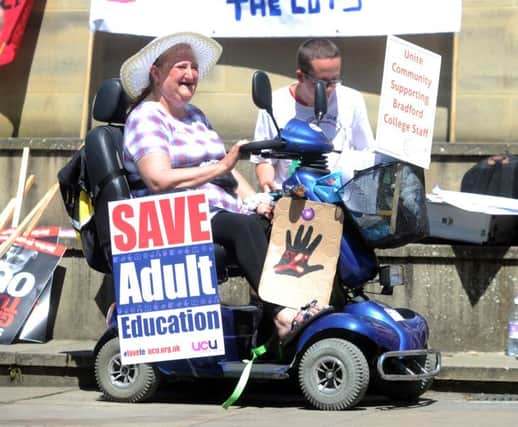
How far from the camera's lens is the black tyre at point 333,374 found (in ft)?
21.6

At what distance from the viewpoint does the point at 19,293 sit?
8.59 metres

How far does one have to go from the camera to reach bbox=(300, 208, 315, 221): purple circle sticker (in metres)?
6.82

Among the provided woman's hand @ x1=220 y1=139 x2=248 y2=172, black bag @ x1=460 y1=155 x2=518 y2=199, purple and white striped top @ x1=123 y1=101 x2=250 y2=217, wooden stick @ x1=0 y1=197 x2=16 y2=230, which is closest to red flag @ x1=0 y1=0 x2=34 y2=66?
wooden stick @ x1=0 y1=197 x2=16 y2=230

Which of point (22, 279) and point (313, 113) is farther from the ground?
point (313, 113)

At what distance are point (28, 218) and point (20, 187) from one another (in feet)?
1.91

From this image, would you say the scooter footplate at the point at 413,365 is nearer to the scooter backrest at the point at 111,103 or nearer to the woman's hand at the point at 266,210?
the woman's hand at the point at 266,210

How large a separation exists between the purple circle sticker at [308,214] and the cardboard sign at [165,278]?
0.46m

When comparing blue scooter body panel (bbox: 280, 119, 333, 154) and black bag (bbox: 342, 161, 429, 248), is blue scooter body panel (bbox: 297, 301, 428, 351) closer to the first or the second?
black bag (bbox: 342, 161, 429, 248)

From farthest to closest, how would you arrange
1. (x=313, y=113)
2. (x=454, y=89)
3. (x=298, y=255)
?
(x=454, y=89) < (x=313, y=113) < (x=298, y=255)

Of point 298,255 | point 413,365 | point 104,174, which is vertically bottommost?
point 413,365

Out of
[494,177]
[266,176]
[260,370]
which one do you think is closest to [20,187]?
[266,176]

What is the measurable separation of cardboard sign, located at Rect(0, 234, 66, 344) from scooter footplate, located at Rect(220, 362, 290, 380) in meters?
1.94

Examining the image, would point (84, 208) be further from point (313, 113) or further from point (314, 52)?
point (314, 52)

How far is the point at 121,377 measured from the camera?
720 cm
